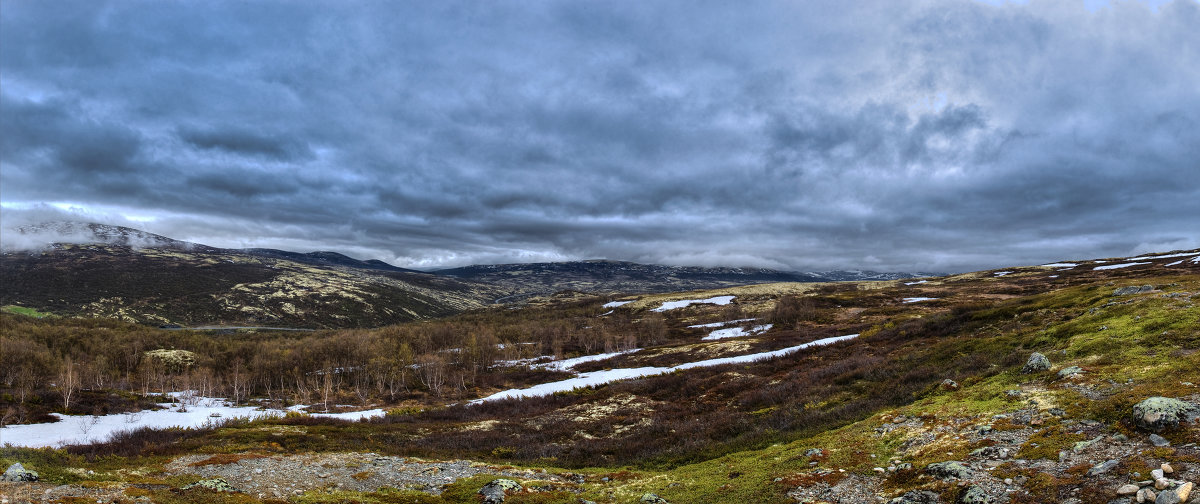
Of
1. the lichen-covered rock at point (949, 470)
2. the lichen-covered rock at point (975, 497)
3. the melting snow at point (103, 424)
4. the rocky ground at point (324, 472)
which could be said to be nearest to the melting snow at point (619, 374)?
the melting snow at point (103, 424)

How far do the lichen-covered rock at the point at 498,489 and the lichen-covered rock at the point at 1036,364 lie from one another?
69.3 feet

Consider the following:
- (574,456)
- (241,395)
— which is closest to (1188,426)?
(574,456)

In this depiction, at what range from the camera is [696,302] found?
180 metres

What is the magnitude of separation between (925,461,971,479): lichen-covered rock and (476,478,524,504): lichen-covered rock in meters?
12.1

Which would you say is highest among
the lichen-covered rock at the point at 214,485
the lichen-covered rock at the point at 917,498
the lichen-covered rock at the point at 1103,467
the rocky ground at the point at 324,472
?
the lichen-covered rock at the point at 1103,467

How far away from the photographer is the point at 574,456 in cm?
2614

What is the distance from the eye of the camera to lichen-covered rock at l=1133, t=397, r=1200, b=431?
32.6ft

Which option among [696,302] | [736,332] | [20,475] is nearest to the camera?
[20,475]

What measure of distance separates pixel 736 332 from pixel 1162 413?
97.4 m

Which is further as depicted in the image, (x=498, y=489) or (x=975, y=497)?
(x=498, y=489)

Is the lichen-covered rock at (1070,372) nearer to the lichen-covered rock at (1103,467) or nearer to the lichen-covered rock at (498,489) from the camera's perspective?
the lichen-covered rock at (1103,467)

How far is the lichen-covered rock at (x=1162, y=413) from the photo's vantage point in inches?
391

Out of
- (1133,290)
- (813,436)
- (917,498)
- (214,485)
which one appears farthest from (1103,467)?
(1133,290)

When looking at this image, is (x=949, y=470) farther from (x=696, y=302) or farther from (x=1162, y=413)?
(x=696, y=302)
